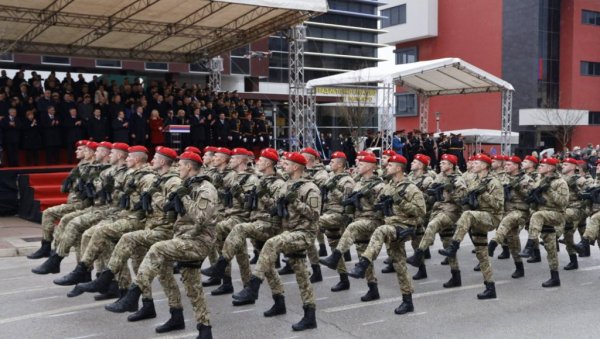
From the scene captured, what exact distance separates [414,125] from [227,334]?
50.5 meters

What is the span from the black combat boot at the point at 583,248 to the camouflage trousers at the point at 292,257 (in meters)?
6.52

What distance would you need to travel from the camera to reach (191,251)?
6.75 meters

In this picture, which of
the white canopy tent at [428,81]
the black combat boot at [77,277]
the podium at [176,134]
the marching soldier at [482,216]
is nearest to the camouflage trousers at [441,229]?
the marching soldier at [482,216]

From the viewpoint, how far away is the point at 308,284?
294 inches

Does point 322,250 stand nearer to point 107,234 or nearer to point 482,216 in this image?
point 482,216

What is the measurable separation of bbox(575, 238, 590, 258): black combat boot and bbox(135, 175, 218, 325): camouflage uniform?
7.87 metres

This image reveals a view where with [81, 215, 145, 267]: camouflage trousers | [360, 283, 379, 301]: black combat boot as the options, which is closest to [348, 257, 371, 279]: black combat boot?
[360, 283, 379, 301]: black combat boot

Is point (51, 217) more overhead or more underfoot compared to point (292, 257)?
more overhead

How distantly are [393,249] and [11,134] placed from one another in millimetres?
12293

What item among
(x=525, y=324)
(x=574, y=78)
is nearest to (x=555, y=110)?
(x=574, y=78)

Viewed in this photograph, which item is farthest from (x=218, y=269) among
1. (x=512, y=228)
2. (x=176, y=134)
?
(x=176, y=134)

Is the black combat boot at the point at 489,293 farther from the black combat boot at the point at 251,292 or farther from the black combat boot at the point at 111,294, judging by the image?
the black combat boot at the point at 111,294

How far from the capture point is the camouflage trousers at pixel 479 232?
29.7ft

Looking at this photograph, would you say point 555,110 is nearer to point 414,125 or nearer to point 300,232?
point 414,125
